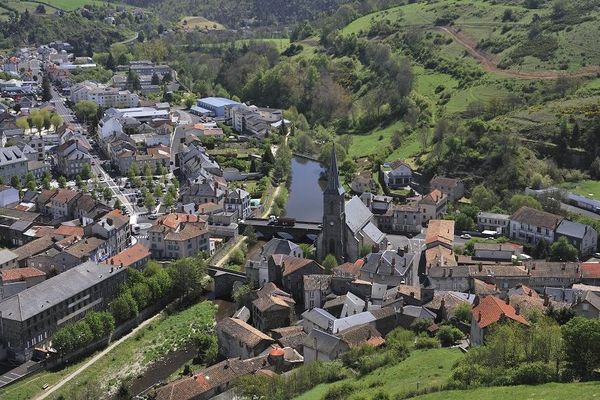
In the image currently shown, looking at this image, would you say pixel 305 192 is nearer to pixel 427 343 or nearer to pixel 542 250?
pixel 542 250

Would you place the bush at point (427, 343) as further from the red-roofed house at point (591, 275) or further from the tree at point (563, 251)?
the tree at point (563, 251)

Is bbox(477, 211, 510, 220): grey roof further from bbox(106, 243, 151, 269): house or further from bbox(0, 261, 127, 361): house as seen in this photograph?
bbox(0, 261, 127, 361): house

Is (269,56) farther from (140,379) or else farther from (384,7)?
(140,379)

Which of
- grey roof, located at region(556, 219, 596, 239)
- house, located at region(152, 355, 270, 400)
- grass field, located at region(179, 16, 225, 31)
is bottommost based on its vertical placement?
house, located at region(152, 355, 270, 400)

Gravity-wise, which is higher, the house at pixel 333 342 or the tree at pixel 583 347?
the tree at pixel 583 347

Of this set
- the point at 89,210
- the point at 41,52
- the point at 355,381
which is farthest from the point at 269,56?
the point at 355,381

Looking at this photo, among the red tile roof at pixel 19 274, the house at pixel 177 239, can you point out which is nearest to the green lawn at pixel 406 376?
the red tile roof at pixel 19 274

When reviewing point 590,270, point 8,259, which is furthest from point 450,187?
point 8,259

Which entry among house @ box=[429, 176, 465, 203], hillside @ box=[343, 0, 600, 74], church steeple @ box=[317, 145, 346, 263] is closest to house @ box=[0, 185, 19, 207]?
church steeple @ box=[317, 145, 346, 263]
